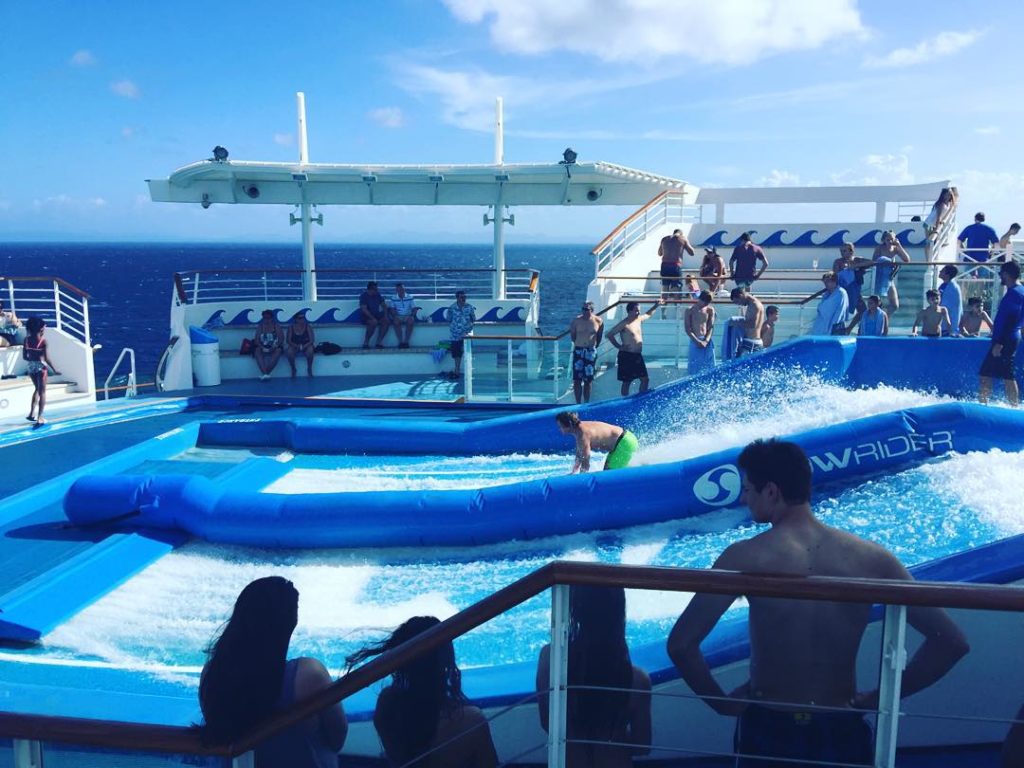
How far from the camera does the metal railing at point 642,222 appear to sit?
14719 mm

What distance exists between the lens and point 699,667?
233 centimetres

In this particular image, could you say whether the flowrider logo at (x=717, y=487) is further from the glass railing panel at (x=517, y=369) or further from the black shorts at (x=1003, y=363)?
the glass railing panel at (x=517, y=369)

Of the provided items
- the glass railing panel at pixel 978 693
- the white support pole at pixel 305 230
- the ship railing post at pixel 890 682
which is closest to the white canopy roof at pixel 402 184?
the white support pole at pixel 305 230

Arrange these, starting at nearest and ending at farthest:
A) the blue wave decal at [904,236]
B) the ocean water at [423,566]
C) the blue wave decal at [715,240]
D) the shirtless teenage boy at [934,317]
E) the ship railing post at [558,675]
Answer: the ship railing post at [558,675], the ocean water at [423,566], the shirtless teenage boy at [934,317], the blue wave decal at [904,236], the blue wave decal at [715,240]

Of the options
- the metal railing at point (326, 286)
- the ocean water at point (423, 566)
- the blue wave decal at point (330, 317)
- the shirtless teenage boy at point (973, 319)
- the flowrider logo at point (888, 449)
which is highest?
the metal railing at point (326, 286)

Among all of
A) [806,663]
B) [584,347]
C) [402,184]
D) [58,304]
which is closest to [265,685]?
[806,663]

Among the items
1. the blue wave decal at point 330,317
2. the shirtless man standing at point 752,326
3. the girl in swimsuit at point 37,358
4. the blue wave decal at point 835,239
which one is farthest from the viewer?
the blue wave decal at point 835,239

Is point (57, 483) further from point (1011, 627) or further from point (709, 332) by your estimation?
point (1011, 627)

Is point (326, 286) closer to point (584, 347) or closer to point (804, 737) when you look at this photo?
point (584, 347)

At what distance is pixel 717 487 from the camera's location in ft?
23.1

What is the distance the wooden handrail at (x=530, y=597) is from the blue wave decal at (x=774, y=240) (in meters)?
17.7

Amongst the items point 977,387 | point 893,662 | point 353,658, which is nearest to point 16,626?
point 353,658

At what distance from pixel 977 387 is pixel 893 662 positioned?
8239 mm

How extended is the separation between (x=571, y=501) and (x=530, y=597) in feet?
16.6
